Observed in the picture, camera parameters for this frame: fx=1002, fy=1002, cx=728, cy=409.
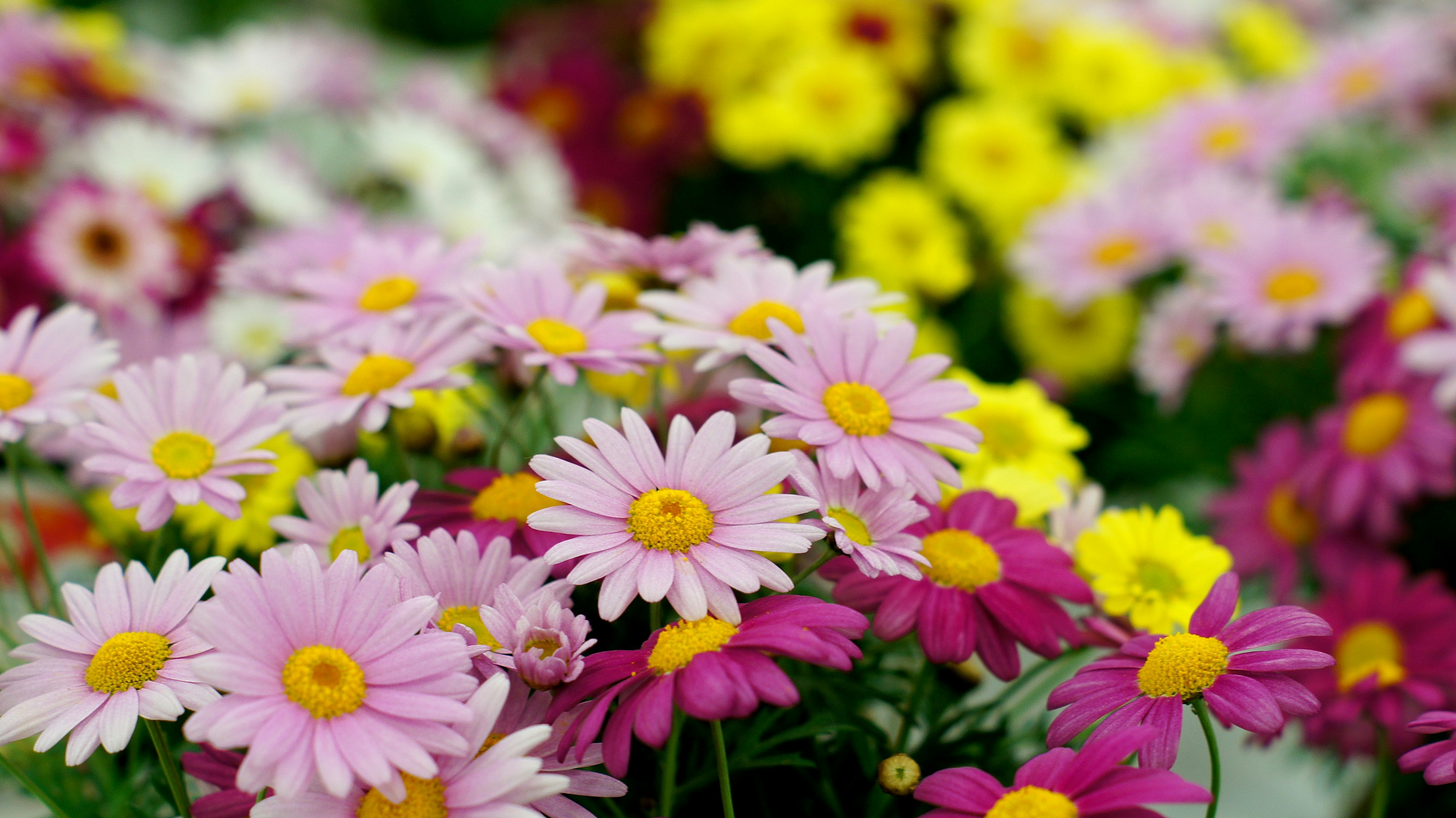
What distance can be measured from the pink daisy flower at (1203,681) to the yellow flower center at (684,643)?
13 centimetres

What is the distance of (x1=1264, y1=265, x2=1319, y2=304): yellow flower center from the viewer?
0.80m

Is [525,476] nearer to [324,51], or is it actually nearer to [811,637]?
[811,637]

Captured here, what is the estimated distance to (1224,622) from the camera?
38 centimetres

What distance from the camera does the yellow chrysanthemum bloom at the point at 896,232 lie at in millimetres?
1170

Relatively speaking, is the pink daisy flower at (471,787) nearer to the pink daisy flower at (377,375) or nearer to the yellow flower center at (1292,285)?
the pink daisy flower at (377,375)

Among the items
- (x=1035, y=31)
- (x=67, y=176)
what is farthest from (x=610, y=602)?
(x=1035, y=31)

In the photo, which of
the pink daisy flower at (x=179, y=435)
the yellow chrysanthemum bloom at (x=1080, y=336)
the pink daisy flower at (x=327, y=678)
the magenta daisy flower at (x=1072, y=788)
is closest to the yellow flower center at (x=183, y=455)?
the pink daisy flower at (x=179, y=435)

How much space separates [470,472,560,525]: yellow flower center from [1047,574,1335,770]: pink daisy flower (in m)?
0.23

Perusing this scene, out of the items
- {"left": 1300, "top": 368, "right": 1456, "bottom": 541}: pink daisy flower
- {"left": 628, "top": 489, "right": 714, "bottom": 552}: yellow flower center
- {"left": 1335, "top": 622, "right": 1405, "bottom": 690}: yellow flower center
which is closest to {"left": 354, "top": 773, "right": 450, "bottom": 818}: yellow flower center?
{"left": 628, "top": 489, "right": 714, "bottom": 552}: yellow flower center

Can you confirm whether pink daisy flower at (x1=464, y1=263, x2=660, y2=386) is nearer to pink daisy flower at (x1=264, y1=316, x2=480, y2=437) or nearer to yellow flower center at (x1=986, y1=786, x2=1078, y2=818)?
pink daisy flower at (x1=264, y1=316, x2=480, y2=437)

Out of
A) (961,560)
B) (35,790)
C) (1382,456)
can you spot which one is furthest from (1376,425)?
(35,790)

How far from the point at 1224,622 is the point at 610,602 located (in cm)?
23

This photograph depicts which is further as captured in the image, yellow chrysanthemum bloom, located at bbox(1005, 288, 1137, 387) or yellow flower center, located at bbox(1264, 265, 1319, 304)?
yellow chrysanthemum bloom, located at bbox(1005, 288, 1137, 387)

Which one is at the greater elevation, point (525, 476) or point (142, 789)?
point (525, 476)
